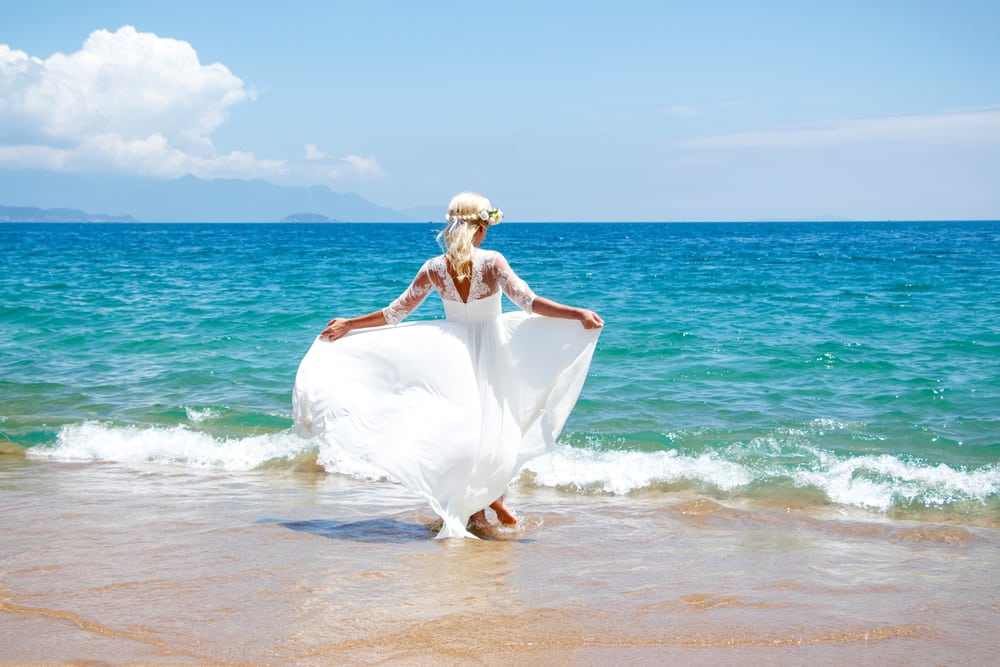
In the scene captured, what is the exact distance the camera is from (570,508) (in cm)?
693

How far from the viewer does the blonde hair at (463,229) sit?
555 centimetres

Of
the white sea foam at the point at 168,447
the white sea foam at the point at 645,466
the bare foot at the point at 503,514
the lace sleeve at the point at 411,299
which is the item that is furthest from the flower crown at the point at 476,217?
the white sea foam at the point at 168,447

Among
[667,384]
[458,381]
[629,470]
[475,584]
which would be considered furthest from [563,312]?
[667,384]

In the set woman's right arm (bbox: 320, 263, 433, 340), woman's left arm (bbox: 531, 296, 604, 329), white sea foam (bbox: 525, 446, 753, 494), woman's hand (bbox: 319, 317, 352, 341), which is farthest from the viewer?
white sea foam (bbox: 525, 446, 753, 494)

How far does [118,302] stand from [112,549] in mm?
17488

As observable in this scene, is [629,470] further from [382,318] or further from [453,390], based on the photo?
[382,318]

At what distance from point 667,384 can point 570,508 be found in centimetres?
520

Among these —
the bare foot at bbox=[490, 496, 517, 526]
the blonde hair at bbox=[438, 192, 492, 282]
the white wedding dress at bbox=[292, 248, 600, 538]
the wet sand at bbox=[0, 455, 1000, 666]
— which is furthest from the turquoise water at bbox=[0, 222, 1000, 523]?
the blonde hair at bbox=[438, 192, 492, 282]

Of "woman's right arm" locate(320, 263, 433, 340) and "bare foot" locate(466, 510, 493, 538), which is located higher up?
"woman's right arm" locate(320, 263, 433, 340)

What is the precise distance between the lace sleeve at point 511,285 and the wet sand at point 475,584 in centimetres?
163

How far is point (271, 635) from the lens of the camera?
391cm

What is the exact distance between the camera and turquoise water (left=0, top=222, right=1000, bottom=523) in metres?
8.05

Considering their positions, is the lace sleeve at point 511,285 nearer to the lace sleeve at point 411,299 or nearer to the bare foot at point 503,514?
the lace sleeve at point 411,299

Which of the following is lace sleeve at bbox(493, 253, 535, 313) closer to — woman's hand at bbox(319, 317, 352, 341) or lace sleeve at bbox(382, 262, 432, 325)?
lace sleeve at bbox(382, 262, 432, 325)
